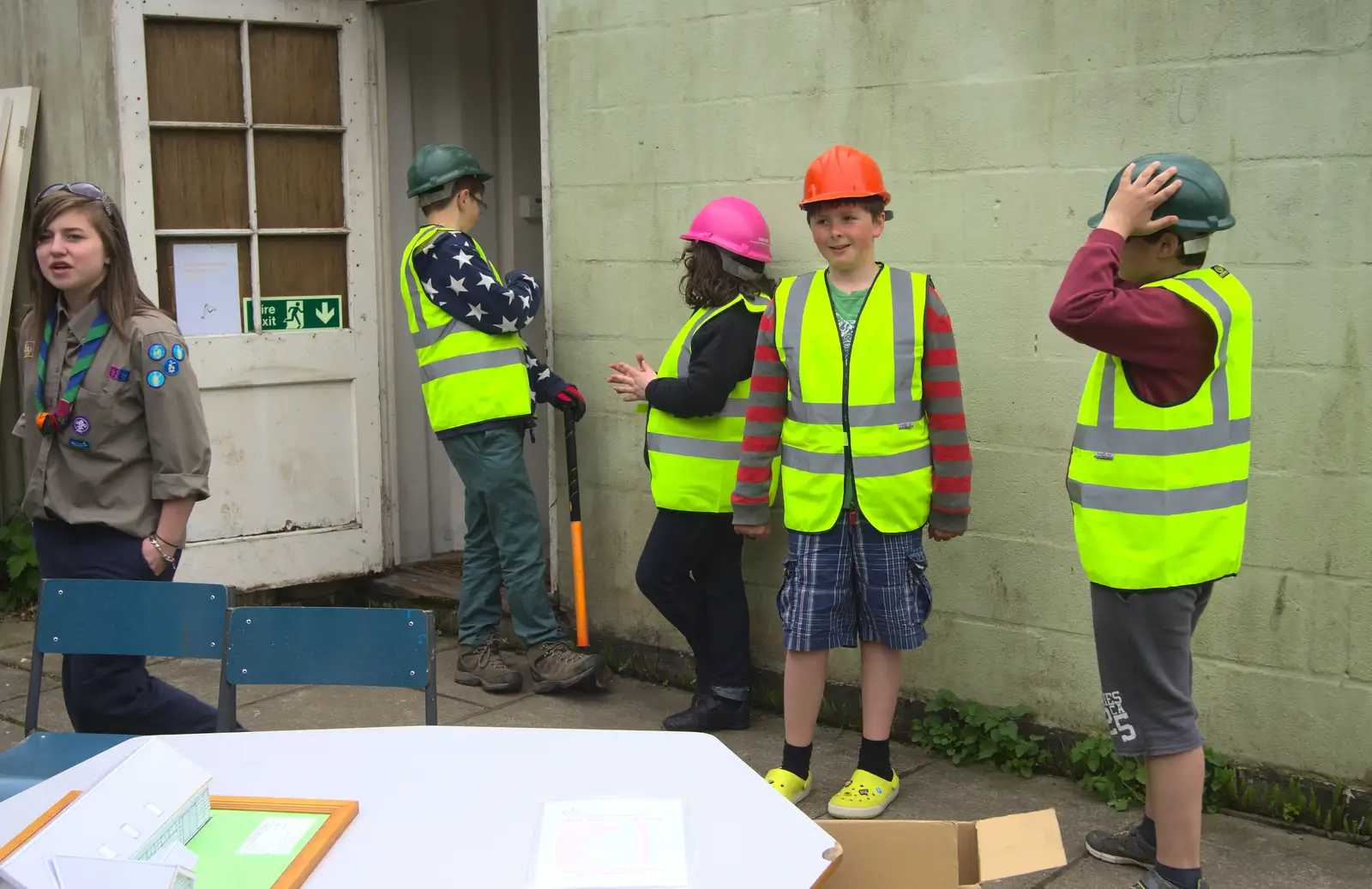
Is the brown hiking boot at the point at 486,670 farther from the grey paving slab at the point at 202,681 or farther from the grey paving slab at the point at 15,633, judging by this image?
the grey paving slab at the point at 15,633

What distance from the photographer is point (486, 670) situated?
509cm

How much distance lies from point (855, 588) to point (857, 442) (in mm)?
420

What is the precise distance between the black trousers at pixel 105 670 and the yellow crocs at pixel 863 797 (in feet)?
5.68

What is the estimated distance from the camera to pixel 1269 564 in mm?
3738

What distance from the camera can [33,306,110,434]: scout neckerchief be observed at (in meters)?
3.49

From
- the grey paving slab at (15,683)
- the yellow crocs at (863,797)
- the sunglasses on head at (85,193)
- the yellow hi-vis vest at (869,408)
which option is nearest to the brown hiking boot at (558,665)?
the yellow crocs at (863,797)

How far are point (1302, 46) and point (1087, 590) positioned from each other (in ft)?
5.15

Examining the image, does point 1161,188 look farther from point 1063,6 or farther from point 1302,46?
point 1063,6

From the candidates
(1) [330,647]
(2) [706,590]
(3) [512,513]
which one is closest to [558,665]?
(3) [512,513]

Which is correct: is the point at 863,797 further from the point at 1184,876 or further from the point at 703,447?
the point at 703,447

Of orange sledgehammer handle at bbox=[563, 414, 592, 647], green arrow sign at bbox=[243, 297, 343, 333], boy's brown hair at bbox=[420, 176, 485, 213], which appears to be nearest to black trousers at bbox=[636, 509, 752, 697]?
orange sledgehammer handle at bbox=[563, 414, 592, 647]

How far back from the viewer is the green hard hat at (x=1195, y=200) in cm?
299

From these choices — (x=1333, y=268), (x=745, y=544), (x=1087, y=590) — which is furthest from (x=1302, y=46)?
(x=745, y=544)

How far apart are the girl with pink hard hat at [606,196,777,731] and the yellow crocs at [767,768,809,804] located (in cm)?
68
